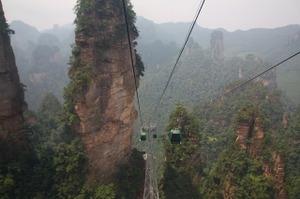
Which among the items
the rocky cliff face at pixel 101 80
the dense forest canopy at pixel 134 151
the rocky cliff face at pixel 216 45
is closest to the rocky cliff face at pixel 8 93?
the dense forest canopy at pixel 134 151

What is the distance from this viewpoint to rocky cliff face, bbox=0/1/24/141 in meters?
26.3

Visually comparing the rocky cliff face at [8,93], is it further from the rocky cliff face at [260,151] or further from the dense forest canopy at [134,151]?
the rocky cliff face at [260,151]

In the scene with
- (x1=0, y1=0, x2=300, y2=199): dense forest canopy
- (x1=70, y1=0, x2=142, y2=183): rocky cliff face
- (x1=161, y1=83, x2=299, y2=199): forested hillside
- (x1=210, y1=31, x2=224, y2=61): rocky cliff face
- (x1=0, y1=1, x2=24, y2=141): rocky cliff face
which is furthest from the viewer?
(x1=210, y1=31, x2=224, y2=61): rocky cliff face

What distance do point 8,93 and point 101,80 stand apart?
707cm

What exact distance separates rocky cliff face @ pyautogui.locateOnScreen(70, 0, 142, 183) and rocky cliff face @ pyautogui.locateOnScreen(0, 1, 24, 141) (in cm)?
455

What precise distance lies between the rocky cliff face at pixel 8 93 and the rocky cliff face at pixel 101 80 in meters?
4.55

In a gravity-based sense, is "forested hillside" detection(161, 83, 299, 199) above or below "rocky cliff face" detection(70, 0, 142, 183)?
below

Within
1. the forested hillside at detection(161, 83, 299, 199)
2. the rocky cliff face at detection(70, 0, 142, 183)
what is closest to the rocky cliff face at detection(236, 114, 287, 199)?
the forested hillside at detection(161, 83, 299, 199)

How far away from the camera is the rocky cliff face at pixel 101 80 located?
27.4 meters

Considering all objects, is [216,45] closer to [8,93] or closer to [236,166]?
[236,166]

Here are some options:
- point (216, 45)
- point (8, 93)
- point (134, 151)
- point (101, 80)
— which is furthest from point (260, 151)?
point (216, 45)

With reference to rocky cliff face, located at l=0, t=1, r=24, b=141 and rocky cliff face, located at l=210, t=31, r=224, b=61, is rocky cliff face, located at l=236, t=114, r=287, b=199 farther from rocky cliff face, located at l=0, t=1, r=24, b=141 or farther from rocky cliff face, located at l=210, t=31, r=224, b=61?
rocky cliff face, located at l=210, t=31, r=224, b=61

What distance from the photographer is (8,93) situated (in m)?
26.8

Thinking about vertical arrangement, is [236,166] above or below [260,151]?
below
